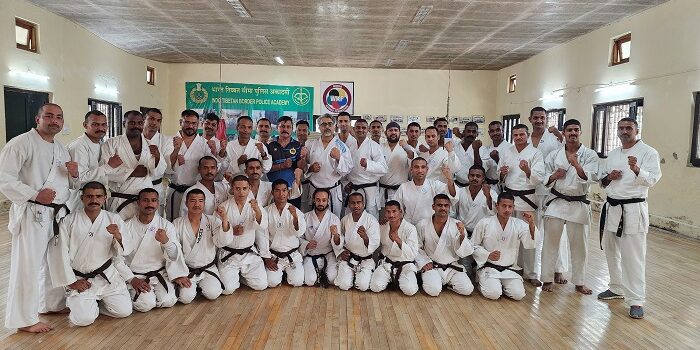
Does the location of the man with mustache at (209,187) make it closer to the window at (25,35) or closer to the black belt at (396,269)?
the black belt at (396,269)

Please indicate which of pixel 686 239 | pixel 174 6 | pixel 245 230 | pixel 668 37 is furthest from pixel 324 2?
pixel 686 239

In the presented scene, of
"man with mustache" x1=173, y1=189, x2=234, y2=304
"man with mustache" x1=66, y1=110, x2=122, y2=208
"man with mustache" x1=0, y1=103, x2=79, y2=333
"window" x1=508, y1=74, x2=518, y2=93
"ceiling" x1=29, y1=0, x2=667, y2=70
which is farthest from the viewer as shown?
"window" x1=508, y1=74, x2=518, y2=93

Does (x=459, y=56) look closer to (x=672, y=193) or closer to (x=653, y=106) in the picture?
(x=653, y=106)

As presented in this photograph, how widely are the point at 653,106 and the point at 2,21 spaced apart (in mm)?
9156

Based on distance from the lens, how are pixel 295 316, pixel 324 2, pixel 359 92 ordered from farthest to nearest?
pixel 359 92, pixel 324 2, pixel 295 316

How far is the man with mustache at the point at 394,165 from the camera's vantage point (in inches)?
185

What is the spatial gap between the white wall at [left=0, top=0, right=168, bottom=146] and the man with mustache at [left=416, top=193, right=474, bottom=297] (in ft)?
19.9

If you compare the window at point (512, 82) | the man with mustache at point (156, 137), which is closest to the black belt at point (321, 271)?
the man with mustache at point (156, 137)

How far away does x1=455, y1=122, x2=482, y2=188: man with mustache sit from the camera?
5.07m

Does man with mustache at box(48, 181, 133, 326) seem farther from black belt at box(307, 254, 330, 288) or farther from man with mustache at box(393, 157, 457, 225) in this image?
man with mustache at box(393, 157, 457, 225)

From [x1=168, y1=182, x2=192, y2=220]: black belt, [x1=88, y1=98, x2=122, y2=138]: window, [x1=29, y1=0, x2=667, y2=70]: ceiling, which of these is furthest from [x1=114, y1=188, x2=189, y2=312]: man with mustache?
[x1=88, y1=98, x2=122, y2=138]: window

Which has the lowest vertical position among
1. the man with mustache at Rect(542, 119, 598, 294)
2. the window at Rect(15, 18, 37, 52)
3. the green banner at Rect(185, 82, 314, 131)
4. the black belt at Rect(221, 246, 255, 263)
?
the black belt at Rect(221, 246, 255, 263)

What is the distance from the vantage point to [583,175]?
12.2 feet

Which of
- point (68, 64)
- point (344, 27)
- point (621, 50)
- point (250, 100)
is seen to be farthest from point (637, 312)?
point (250, 100)
